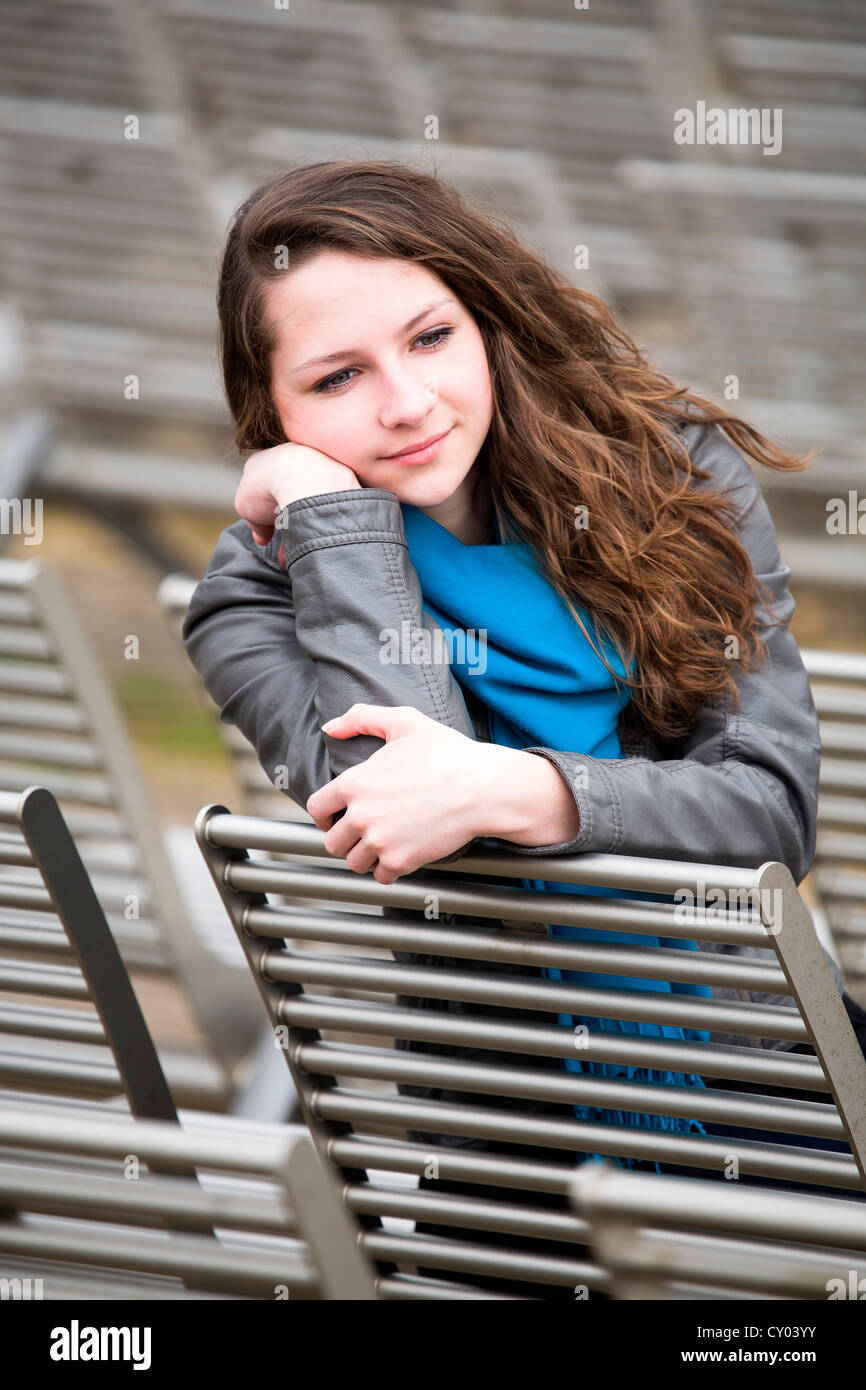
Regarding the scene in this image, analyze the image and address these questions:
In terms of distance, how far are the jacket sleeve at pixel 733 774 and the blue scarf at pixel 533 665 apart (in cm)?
11

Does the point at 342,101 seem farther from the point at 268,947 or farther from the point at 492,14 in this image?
the point at 268,947

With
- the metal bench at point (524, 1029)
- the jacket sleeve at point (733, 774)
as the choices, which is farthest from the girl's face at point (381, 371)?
the metal bench at point (524, 1029)

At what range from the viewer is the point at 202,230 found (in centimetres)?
564

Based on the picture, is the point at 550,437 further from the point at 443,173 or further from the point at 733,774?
the point at 443,173

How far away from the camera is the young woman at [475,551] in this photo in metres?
1.85

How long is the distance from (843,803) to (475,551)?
89cm

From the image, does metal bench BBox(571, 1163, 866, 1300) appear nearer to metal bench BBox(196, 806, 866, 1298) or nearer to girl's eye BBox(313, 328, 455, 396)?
metal bench BBox(196, 806, 866, 1298)

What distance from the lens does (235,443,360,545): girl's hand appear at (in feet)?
6.28

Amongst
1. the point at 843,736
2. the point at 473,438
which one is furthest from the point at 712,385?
the point at 473,438

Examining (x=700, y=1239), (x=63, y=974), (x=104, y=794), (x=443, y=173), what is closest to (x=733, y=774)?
(x=700, y=1239)

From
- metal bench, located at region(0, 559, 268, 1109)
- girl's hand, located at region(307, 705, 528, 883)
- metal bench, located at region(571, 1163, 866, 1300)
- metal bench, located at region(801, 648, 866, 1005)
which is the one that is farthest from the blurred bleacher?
metal bench, located at region(571, 1163, 866, 1300)
